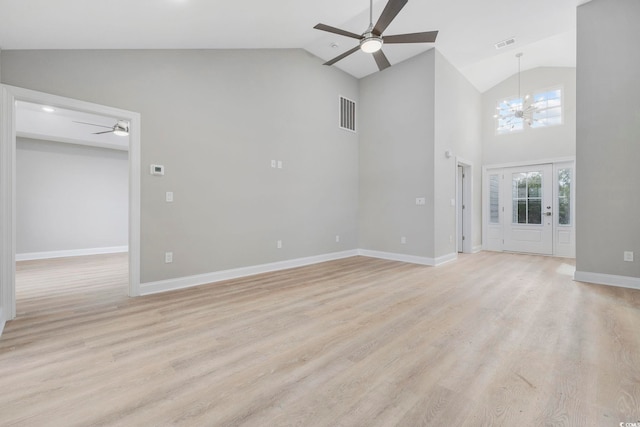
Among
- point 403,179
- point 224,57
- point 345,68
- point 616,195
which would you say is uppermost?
point 345,68

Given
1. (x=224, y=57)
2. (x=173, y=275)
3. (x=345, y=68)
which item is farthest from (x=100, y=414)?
(x=345, y=68)

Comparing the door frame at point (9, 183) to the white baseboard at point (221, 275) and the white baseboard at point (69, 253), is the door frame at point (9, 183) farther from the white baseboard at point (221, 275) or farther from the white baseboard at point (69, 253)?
the white baseboard at point (69, 253)

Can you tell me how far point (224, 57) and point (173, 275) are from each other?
3195mm

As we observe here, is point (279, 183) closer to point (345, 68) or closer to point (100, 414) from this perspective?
point (345, 68)

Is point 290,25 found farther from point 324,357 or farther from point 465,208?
point 465,208

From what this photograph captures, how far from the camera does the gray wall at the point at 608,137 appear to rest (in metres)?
3.76

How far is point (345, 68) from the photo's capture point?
590 cm

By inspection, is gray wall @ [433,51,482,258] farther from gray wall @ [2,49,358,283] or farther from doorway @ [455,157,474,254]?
gray wall @ [2,49,358,283]

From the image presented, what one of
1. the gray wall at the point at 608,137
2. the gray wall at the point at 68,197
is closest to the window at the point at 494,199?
the gray wall at the point at 608,137

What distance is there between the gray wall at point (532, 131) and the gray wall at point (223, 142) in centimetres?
412

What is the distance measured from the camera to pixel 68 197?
636cm

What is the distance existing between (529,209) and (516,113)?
2.26 meters

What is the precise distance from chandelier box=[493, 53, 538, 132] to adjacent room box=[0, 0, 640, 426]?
6cm

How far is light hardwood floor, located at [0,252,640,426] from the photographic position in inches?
57.1
